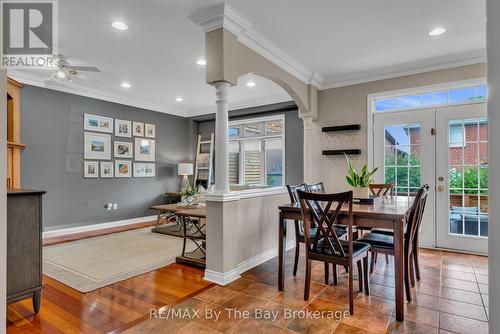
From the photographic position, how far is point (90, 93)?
17.6ft

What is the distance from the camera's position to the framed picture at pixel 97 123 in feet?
17.5

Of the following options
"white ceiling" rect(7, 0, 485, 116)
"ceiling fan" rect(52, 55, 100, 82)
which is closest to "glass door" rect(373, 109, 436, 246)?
"white ceiling" rect(7, 0, 485, 116)

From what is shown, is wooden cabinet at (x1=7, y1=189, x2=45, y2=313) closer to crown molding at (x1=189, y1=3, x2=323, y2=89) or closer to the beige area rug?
the beige area rug

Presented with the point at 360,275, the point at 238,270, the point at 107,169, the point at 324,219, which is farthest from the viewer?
the point at 107,169

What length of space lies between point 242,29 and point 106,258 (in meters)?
3.29

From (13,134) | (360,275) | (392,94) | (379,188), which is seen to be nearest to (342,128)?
(392,94)

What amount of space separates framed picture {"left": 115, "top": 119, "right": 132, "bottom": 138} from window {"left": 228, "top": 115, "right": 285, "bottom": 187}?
94.3 inches

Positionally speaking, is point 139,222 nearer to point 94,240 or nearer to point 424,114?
point 94,240

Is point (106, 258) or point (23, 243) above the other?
point (23, 243)

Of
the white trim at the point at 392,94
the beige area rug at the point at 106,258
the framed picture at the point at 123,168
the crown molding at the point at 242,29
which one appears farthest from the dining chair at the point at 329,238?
the framed picture at the point at 123,168

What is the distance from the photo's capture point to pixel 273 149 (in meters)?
6.50

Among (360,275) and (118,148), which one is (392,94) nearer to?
(360,275)

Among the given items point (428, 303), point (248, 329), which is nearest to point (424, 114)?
point (428, 303)

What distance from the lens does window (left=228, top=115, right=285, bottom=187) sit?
639 cm
